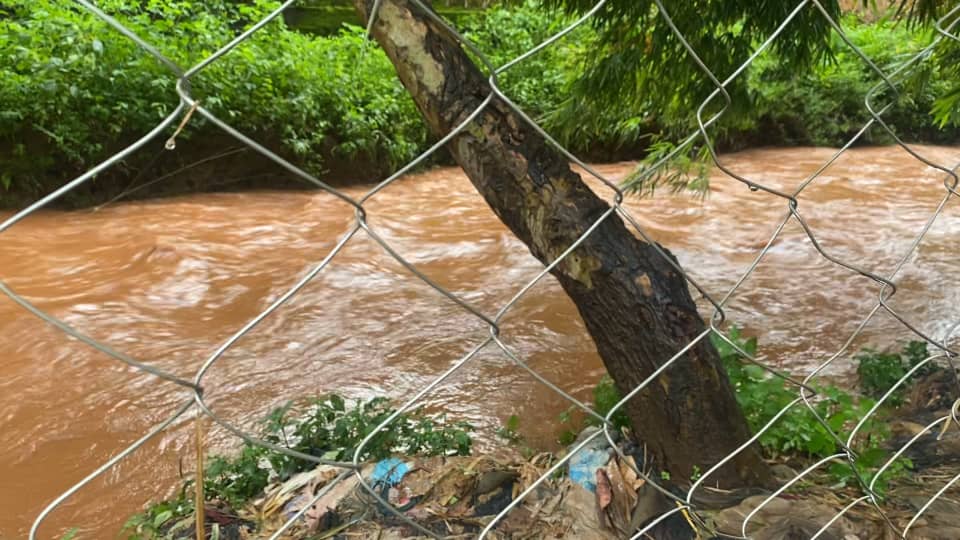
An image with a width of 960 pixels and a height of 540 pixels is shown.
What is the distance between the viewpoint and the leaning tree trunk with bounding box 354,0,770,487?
4.10 feet

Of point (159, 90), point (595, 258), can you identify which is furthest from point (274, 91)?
point (595, 258)

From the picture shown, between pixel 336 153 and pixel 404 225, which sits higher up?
pixel 336 153

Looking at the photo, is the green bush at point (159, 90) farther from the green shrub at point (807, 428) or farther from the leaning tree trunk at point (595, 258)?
the green shrub at point (807, 428)

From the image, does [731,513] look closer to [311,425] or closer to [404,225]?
[311,425]

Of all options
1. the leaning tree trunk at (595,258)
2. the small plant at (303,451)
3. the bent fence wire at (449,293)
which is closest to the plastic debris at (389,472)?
the small plant at (303,451)

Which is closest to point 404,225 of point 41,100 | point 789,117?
point 41,100

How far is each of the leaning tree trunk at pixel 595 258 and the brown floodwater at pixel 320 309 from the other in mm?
840

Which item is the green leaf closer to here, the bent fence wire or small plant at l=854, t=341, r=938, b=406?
the bent fence wire

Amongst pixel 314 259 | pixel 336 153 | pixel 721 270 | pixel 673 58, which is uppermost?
pixel 673 58

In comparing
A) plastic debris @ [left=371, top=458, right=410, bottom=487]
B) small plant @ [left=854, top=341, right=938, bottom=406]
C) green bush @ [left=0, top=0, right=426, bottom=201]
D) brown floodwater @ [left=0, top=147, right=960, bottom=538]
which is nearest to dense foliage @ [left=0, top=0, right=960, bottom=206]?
green bush @ [left=0, top=0, right=426, bottom=201]

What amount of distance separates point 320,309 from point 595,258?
232 centimetres

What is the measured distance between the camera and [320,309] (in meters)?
3.38

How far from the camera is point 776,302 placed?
343 cm

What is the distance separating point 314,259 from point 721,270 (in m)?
2.53
